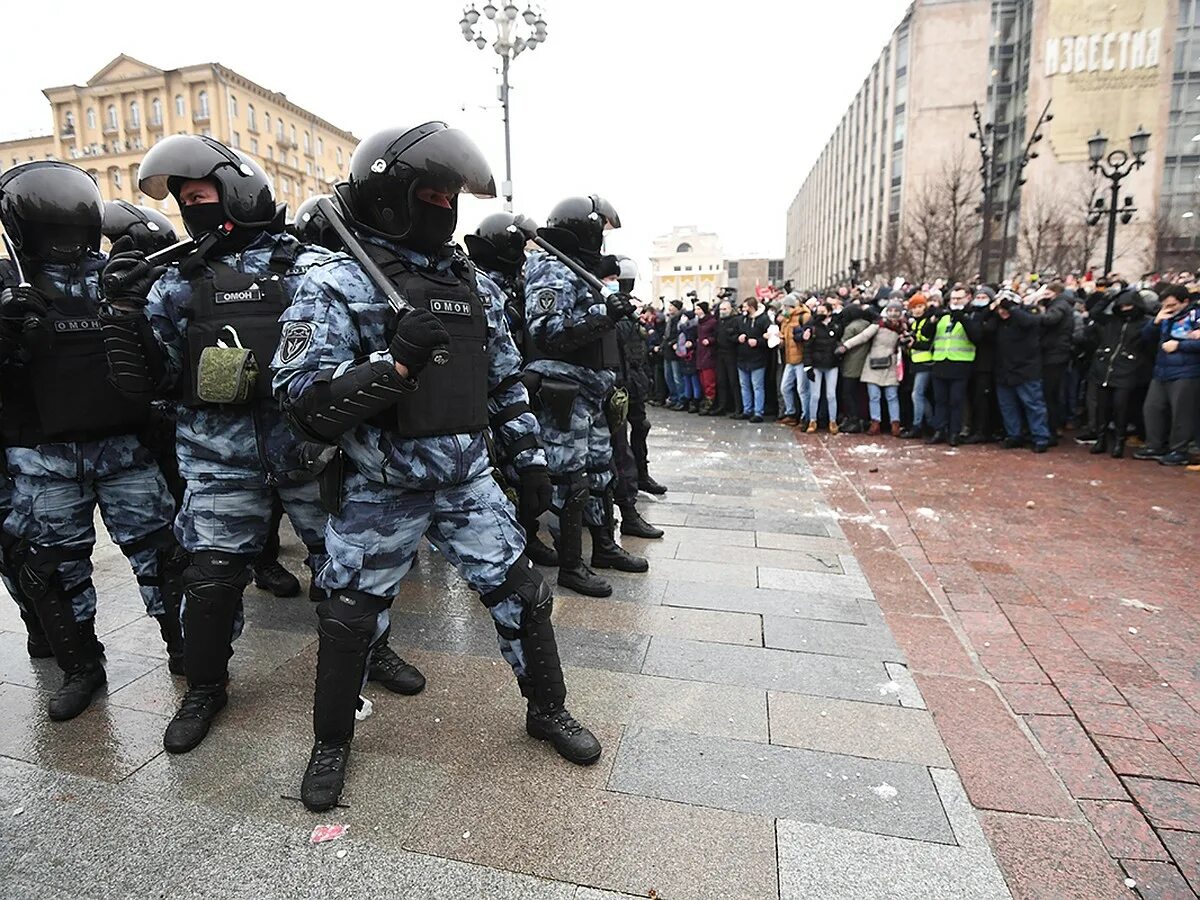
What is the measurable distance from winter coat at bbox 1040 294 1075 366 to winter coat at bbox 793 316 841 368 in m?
Result: 2.44

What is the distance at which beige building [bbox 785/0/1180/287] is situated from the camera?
36.6 meters

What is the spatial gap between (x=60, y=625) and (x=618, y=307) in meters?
2.92

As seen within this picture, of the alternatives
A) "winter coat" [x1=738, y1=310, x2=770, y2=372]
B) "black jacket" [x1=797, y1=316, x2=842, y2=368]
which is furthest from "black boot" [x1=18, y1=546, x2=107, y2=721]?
"winter coat" [x1=738, y1=310, x2=770, y2=372]

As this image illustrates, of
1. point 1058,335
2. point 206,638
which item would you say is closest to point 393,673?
point 206,638

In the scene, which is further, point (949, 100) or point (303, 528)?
point (949, 100)

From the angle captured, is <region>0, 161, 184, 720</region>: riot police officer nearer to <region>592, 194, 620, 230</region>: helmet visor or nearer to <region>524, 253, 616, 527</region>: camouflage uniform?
<region>524, 253, 616, 527</region>: camouflage uniform

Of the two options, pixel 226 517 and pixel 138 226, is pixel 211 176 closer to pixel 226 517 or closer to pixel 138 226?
pixel 226 517

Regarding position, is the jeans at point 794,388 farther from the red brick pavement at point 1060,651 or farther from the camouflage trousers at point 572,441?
the camouflage trousers at point 572,441

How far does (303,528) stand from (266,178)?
145cm

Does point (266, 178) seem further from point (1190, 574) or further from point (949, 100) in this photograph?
point (949, 100)

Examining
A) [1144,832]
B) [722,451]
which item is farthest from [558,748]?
[722,451]

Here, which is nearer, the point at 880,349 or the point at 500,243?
the point at 500,243

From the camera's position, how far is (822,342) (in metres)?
10.1

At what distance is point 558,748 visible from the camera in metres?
2.59
